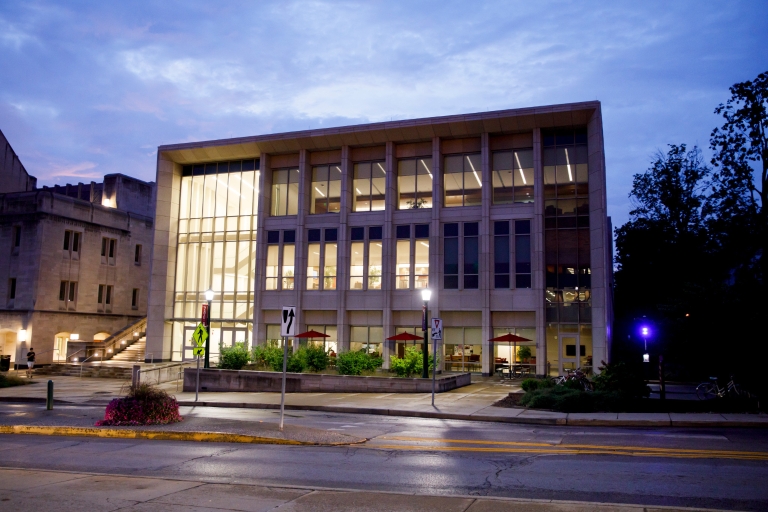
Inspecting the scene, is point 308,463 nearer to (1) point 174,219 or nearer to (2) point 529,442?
(2) point 529,442

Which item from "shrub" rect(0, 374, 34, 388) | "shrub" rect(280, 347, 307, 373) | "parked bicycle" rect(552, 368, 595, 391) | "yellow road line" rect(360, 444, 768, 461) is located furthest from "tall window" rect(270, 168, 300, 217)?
"yellow road line" rect(360, 444, 768, 461)

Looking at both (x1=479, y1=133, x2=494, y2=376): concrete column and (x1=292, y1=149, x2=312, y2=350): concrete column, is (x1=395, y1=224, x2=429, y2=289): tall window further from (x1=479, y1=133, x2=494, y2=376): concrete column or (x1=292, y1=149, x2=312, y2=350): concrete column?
(x1=292, y1=149, x2=312, y2=350): concrete column

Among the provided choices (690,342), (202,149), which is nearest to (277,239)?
(202,149)

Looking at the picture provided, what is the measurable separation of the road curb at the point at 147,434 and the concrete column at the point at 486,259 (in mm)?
24031

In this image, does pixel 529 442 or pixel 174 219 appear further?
pixel 174 219

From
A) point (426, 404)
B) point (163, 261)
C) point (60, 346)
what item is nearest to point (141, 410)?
point (426, 404)

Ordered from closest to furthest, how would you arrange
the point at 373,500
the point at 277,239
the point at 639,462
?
the point at 373,500, the point at 639,462, the point at 277,239

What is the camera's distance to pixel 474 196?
39.4 m

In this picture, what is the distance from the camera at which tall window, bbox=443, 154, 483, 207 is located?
129ft

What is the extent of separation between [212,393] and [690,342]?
20.7 m

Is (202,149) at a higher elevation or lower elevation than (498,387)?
higher

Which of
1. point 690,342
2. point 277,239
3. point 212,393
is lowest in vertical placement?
point 212,393

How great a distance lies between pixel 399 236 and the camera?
133 feet

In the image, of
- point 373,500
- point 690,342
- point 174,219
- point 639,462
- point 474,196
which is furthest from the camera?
point 174,219
